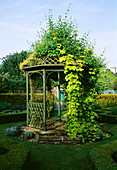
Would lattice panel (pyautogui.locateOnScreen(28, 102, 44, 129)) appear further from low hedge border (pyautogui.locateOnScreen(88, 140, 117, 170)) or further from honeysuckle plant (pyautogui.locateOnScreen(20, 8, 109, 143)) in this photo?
Answer: low hedge border (pyautogui.locateOnScreen(88, 140, 117, 170))

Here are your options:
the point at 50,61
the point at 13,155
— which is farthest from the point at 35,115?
the point at 13,155

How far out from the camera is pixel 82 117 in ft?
23.8

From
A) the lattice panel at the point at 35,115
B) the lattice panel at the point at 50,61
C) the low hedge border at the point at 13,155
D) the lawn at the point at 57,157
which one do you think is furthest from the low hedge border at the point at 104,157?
the lattice panel at the point at 50,61

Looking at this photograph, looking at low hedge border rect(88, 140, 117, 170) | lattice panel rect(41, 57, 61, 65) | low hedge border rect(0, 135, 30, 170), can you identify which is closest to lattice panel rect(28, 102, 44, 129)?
lattice panel rect(41, 57, 61, 65)

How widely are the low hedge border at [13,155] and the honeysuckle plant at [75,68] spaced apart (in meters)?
2.89

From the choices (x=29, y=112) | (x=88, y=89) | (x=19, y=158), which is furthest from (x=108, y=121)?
(x=19, y=158)

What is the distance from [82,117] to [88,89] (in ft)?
4.34

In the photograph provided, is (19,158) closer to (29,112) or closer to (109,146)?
(109,146)

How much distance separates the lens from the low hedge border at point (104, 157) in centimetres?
354

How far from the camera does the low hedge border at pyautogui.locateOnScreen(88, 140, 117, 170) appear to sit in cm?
354

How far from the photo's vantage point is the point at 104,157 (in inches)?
156

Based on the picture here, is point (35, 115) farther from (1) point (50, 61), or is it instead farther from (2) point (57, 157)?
(2) point (57, 157)

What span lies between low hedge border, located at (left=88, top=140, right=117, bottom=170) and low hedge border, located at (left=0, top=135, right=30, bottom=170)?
5.44 feet

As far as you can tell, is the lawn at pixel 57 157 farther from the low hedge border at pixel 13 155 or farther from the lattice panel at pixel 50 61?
the lattice panel at pixel 50 61
